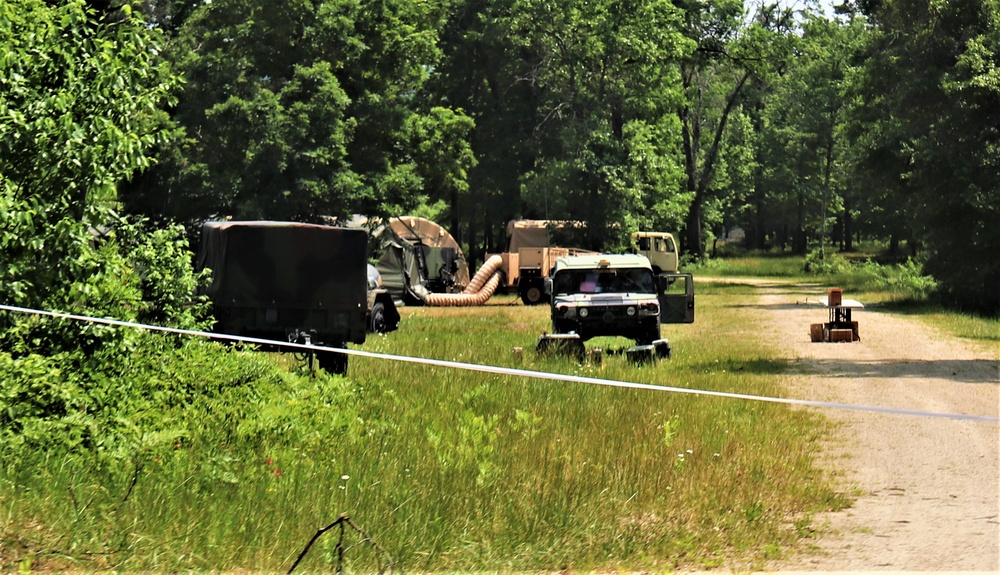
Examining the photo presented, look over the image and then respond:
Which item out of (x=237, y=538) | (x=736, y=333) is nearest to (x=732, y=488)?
(x=237, y=538)

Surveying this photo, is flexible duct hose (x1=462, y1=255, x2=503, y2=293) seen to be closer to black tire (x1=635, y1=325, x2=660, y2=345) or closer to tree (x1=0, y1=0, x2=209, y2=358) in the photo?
black tire (x1=635, y1=325, x2=660, y2=345)

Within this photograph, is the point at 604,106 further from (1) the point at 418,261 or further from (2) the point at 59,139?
(2) the point at 59,139

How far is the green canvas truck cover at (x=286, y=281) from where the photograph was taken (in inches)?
732

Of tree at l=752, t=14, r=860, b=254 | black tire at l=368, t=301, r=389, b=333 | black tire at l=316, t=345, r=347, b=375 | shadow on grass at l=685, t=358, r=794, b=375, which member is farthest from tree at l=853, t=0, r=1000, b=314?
tree at l=752, t=14, r=860, b=254

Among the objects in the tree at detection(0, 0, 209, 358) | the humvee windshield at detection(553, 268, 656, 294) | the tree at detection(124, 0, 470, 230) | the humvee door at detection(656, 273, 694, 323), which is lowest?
the humvee door at detection(656, 273, 694, 323)

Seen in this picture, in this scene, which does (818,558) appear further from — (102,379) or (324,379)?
(324,379)

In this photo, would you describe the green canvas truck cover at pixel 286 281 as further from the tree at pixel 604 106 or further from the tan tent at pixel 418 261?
the tree at pixel 604 106

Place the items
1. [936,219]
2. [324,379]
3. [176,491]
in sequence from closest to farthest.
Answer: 1. [176,491]
2. [324,379]
3. [936,219]

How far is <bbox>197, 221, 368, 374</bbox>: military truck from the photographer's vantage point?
18578 millimetres

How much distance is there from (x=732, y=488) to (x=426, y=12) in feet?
129

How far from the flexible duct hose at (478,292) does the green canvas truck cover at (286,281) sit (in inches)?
932

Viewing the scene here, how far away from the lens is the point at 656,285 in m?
22.0

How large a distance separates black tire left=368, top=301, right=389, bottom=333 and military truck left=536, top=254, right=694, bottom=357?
6.18 m

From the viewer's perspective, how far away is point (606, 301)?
2086 cm
